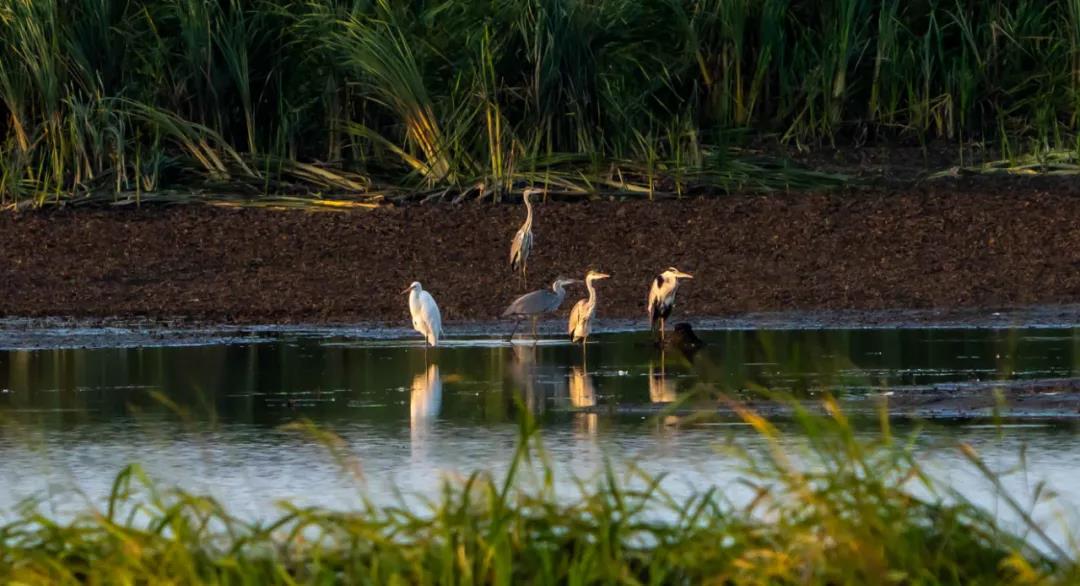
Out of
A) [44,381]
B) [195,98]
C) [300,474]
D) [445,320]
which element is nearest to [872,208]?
[445,320]

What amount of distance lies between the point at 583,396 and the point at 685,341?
93.1 inches

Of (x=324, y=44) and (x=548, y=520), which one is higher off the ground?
(x=324, y=44)

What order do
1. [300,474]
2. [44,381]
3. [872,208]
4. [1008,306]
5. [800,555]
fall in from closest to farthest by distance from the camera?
[800,555], [300,474], [44,381], [1008,306], [872,208]

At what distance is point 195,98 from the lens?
22266 millimetres

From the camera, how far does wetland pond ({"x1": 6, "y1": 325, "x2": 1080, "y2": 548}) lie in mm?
8914

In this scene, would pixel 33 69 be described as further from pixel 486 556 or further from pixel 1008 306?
pixel 486 556

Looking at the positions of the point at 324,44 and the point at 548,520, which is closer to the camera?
the point at 548,520

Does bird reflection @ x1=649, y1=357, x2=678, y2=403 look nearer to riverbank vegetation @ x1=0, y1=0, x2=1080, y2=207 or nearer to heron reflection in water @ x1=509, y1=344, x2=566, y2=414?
heron reflection in water @ x1=509, y1=344, x2=566, y2=414

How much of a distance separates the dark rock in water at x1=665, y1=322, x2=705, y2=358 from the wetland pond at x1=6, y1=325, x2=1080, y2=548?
0.07m

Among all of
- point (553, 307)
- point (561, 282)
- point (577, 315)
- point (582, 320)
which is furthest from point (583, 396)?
point (561, 282)

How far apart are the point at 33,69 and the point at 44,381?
28.3 feet

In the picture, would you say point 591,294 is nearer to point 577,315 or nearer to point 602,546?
point 577,315

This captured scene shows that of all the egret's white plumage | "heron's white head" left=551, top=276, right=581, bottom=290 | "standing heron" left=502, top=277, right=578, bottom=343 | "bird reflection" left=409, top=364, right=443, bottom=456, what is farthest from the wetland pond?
the egret's white plumage

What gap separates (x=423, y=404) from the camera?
11953 millimetres
